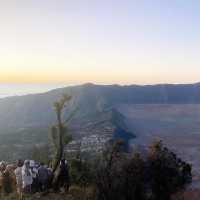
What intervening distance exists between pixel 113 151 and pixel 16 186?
2.97 m

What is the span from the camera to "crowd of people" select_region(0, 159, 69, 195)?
1508 centimetres

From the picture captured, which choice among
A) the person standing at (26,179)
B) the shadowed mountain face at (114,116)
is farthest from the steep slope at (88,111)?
the person standing at (26,179)

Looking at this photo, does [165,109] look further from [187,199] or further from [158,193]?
[158,193]

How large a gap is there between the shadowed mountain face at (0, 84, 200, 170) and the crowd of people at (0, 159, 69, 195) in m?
19.9

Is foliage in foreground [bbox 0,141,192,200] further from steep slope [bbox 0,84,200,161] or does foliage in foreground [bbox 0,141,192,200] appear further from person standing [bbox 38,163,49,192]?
steep slope [bbox 0,84,200,161]

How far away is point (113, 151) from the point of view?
16.4 meters

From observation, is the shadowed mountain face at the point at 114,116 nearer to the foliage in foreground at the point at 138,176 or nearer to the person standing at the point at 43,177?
the person standing at the point at 43,177

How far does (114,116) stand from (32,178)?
43188 mm

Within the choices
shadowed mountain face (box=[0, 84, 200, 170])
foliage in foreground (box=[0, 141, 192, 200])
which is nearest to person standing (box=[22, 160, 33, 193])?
foliage in foreground (box=[0, 141, 192, 200])

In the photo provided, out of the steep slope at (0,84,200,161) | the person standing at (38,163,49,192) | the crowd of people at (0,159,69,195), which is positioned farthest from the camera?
the steep slope at (0,84,200,161)

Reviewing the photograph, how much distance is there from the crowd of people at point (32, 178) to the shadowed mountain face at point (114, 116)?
1990 cm

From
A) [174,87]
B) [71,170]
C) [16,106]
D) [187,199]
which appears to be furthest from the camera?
[174,87]

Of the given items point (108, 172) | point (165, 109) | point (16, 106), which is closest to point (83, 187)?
point (108, 172)

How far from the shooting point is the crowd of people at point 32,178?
15.1m
